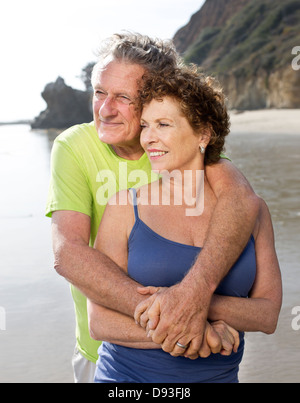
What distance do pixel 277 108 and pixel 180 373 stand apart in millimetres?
30211

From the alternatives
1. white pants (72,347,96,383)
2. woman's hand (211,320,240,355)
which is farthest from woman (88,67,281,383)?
white pants (72,347,96,383)

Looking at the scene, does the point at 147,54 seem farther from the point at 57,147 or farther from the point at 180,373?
the point at 180,373

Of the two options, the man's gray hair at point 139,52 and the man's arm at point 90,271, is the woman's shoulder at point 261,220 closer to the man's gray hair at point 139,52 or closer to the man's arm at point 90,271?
the man's arm at point 90,271

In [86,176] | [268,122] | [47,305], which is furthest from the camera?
[268,122]

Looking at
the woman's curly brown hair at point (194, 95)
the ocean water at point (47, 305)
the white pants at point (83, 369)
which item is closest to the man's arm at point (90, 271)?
the woman's curly brown hair at point (194, 95)

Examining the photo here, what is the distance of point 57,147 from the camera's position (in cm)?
222

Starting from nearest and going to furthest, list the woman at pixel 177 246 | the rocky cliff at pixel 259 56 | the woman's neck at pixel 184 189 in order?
1. the woman at pixel 177 246
2. the woman's neck at pixel 184 189
3. the rocky cliff at pixel 259 56

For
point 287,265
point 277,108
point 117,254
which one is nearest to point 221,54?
point 277,108

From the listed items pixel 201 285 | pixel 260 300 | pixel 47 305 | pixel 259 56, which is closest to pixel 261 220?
pixel 260 300

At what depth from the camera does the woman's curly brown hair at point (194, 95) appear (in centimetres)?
197

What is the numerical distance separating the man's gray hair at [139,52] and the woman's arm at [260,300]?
25.7 inches

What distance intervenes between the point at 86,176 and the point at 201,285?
2.27ft

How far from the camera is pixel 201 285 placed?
1808mm

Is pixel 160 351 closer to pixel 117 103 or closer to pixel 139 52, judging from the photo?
pixel 117 103
